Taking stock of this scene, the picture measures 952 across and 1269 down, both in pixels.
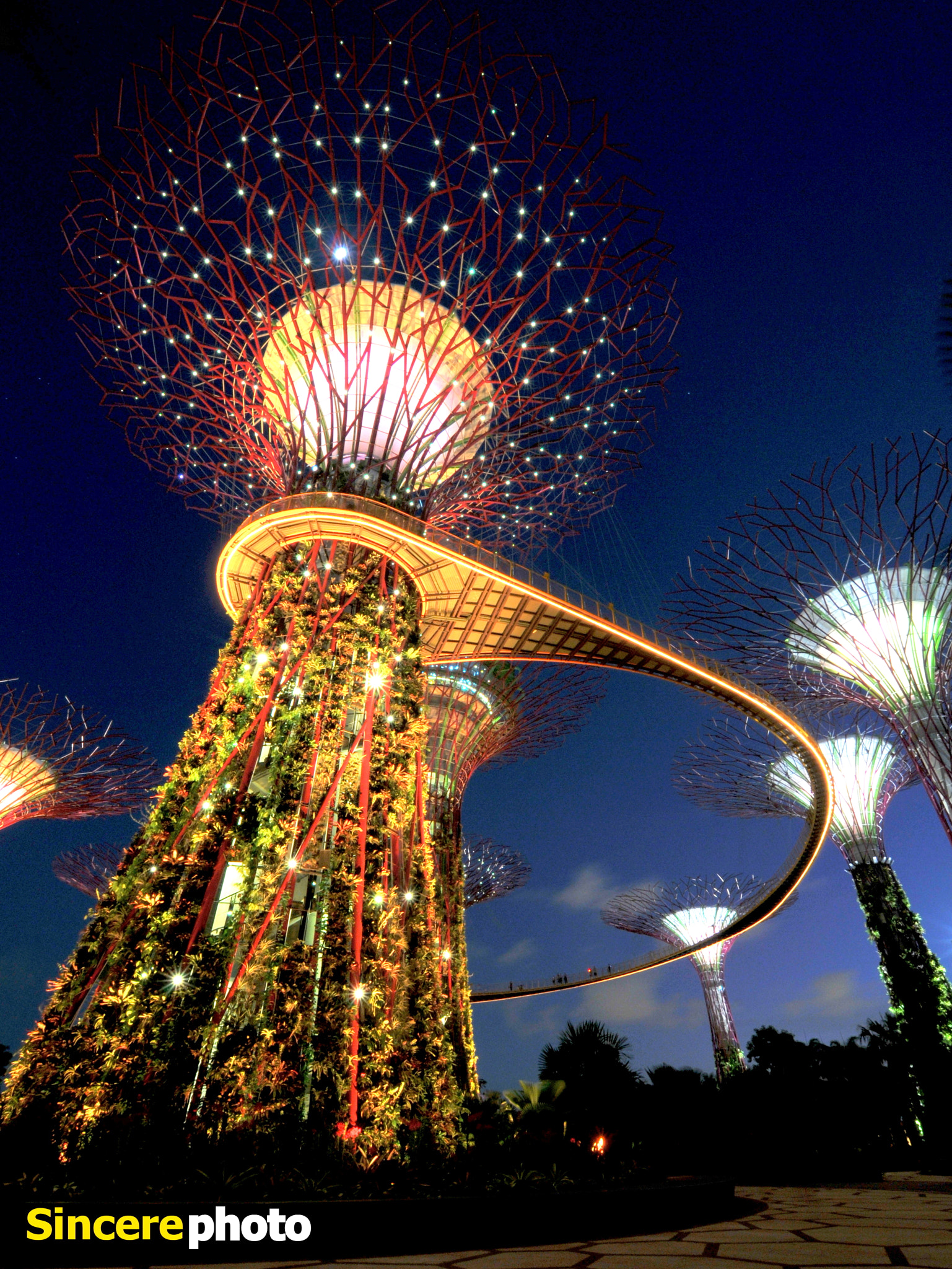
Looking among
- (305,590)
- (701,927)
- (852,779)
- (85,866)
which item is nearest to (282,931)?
(305,590)

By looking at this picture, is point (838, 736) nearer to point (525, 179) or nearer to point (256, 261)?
point (525, 179)

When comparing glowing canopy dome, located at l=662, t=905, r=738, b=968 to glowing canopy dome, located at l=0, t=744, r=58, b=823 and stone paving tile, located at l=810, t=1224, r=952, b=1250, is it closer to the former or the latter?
glowing canopy dome, located at l=0, t=744, r=58, b=823

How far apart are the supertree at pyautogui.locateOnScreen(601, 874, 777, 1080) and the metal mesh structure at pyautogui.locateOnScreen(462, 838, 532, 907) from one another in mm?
8431

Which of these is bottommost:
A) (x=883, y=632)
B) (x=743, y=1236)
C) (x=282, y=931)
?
(x=743, y=1236)

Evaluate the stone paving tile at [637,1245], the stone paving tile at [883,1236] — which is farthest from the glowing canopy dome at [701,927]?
the stone paving tile at [637,1245]

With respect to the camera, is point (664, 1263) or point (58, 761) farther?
point (58, 761)

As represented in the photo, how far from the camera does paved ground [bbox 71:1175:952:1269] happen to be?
3982 millimetres

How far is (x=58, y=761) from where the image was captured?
21.9m

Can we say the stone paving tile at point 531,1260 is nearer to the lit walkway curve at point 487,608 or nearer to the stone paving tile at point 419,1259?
the stone paving tile at point 419,1259

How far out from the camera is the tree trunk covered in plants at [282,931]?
301 inches

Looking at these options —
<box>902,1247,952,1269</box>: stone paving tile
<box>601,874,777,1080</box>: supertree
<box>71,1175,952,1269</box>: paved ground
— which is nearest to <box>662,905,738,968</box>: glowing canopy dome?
<box>601,874,777,1080</box>: supertree

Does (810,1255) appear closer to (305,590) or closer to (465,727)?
(305,590)

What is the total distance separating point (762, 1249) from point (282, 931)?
26.3 ft

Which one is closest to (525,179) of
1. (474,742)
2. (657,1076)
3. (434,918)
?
(434,918)
